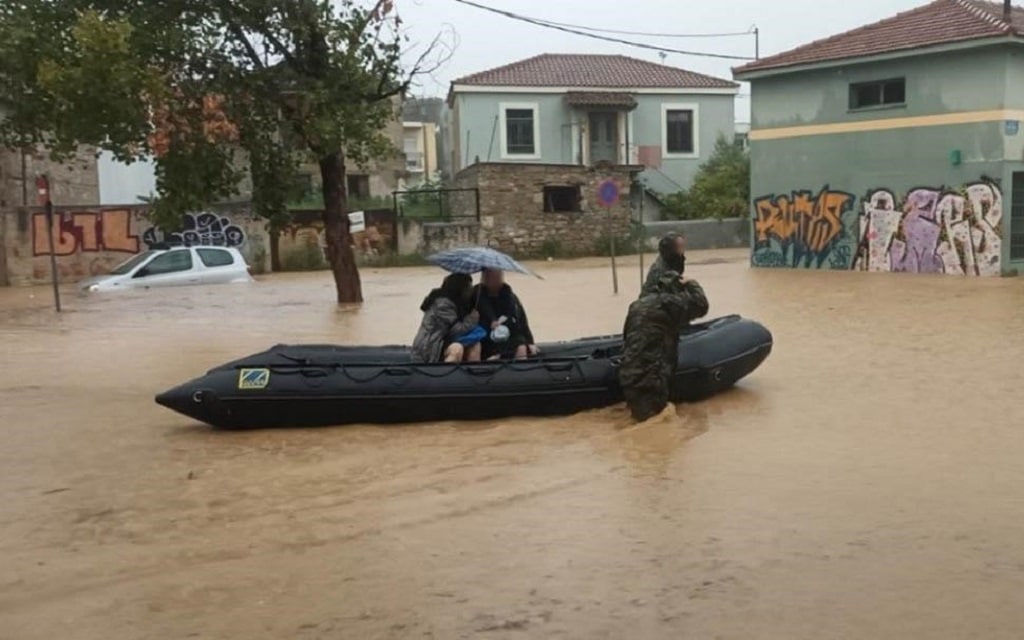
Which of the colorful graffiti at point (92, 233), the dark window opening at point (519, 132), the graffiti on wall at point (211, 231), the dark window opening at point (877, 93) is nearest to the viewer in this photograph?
the dark window opening at point (877, 93)

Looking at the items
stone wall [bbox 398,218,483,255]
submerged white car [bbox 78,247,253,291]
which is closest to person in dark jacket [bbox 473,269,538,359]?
submerged white car [bbox 78,247,253,291]

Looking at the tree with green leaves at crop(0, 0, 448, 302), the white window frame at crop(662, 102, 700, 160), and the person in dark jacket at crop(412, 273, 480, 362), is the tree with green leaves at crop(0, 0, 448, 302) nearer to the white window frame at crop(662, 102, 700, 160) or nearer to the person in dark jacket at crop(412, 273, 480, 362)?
the person in dark jacket at crop(412, 273, 480, 362)

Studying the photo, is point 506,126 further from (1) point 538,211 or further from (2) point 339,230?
(2) point 339,230

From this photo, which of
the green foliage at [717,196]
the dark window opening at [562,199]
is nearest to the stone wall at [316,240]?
the dark window opening at [562,199]

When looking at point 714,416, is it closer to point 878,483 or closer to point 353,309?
point 878,483

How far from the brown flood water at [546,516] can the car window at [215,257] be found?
9.95 m

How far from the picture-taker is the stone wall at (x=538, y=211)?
36.4m

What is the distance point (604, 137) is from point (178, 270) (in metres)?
27.0

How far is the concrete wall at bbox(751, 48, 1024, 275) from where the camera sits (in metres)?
22.8

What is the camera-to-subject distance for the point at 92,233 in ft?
95.5

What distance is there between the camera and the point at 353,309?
20.1 metres

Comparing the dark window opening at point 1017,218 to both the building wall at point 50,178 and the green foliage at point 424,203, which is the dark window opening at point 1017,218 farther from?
the building wall at point 50,178

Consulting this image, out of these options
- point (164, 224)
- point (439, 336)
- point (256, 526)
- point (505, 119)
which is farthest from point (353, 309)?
point (505, 119)

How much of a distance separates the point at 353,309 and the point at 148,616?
1512 cm
